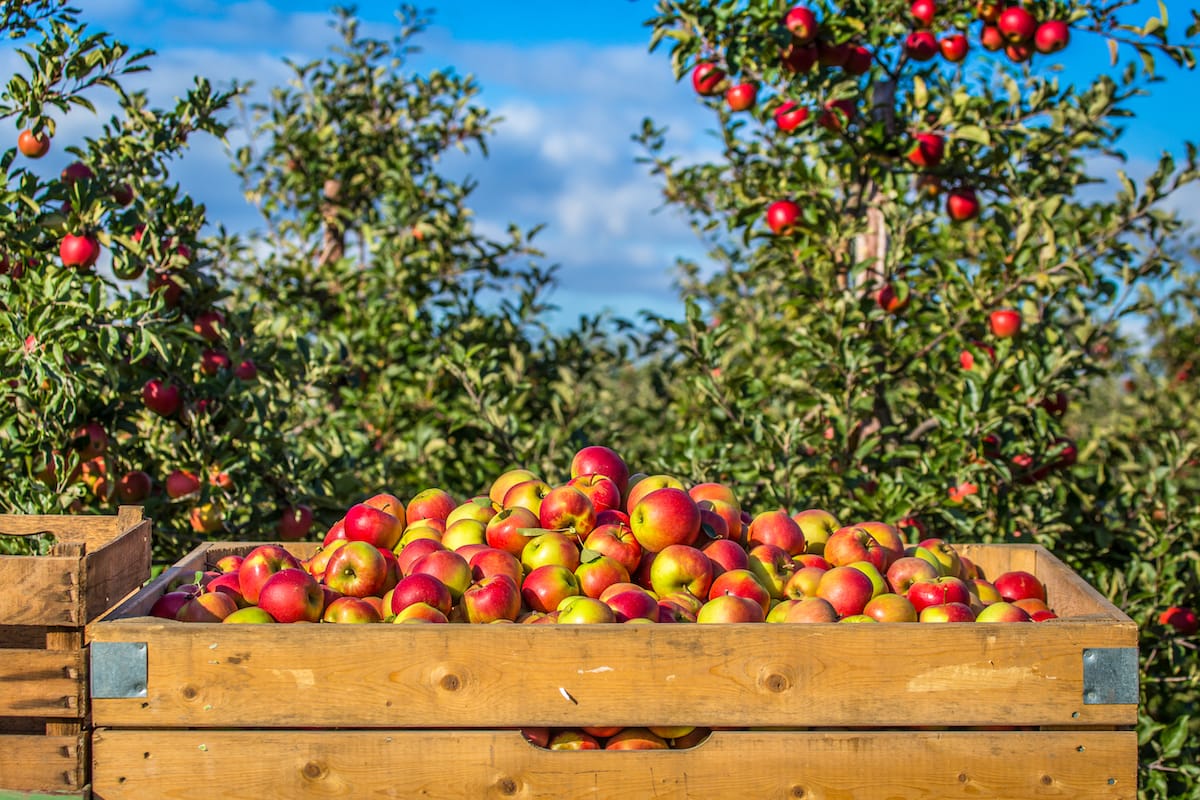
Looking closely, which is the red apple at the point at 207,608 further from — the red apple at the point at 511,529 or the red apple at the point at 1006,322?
the red apple at the point at 1006,322

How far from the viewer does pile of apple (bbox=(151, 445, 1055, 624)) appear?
2146 mm

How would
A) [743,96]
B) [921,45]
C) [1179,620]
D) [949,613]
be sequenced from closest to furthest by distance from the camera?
[949,613]
[1179,620]
[921,45]
[743,96]

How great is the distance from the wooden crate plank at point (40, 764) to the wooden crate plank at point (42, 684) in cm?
5

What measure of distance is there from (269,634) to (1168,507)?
3.24 metres

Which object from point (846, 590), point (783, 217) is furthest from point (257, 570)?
point (783, 217)

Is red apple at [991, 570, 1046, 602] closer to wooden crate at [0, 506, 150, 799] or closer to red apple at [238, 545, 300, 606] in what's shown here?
red apple at [238, 545, 300, 606]

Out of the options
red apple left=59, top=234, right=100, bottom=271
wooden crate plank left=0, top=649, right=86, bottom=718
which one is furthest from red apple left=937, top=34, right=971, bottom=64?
wooden crate plank left=0, top=649, right=86, bottom=718

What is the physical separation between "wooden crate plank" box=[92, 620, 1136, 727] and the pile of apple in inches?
5.7

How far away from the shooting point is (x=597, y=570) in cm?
231

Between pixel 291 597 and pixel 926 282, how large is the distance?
2.90m

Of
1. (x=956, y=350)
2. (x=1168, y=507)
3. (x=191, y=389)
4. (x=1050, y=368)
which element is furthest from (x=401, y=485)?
(x=1168, y=507)

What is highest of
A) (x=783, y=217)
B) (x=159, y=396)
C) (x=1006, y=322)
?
(x=783, y=217)

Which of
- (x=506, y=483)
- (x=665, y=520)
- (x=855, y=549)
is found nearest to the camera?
(x=665, y=520)

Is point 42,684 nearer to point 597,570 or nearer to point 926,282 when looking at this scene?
point 597,570
